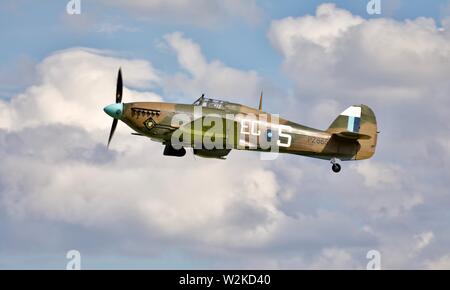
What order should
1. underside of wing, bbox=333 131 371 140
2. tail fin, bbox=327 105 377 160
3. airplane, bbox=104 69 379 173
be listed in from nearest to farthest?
1. airplane, bbox=104 69 379 173
2. underside of wing, bbox=333 131 371 140
3. tail fin, bbox=327 105 377 160

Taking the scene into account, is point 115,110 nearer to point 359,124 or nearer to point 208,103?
point 208,103

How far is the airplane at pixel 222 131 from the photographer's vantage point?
130ft

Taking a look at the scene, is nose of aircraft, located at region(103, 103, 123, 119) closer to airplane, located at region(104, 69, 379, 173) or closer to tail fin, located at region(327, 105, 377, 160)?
airplane, located at region(104, 69, 379, 173)

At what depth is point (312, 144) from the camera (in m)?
41.3

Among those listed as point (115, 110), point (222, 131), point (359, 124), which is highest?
point (359, 124)

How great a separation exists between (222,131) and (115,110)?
4760 mm

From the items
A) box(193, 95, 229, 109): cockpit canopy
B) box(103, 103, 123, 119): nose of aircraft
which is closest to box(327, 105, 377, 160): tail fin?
box(193, 95, 229, 109): cockpit canopy

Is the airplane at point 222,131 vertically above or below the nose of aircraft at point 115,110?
below

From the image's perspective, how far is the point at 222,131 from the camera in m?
39.8

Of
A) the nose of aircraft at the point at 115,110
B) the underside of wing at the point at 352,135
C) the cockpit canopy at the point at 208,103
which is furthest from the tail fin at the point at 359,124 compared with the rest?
the nose of aircraft at the point at 115,110

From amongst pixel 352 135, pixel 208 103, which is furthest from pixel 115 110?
pixel 352 135

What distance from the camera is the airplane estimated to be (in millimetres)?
39531

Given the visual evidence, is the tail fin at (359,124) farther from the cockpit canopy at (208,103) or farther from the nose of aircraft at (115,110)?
the nose of aircraft at (115,110)
